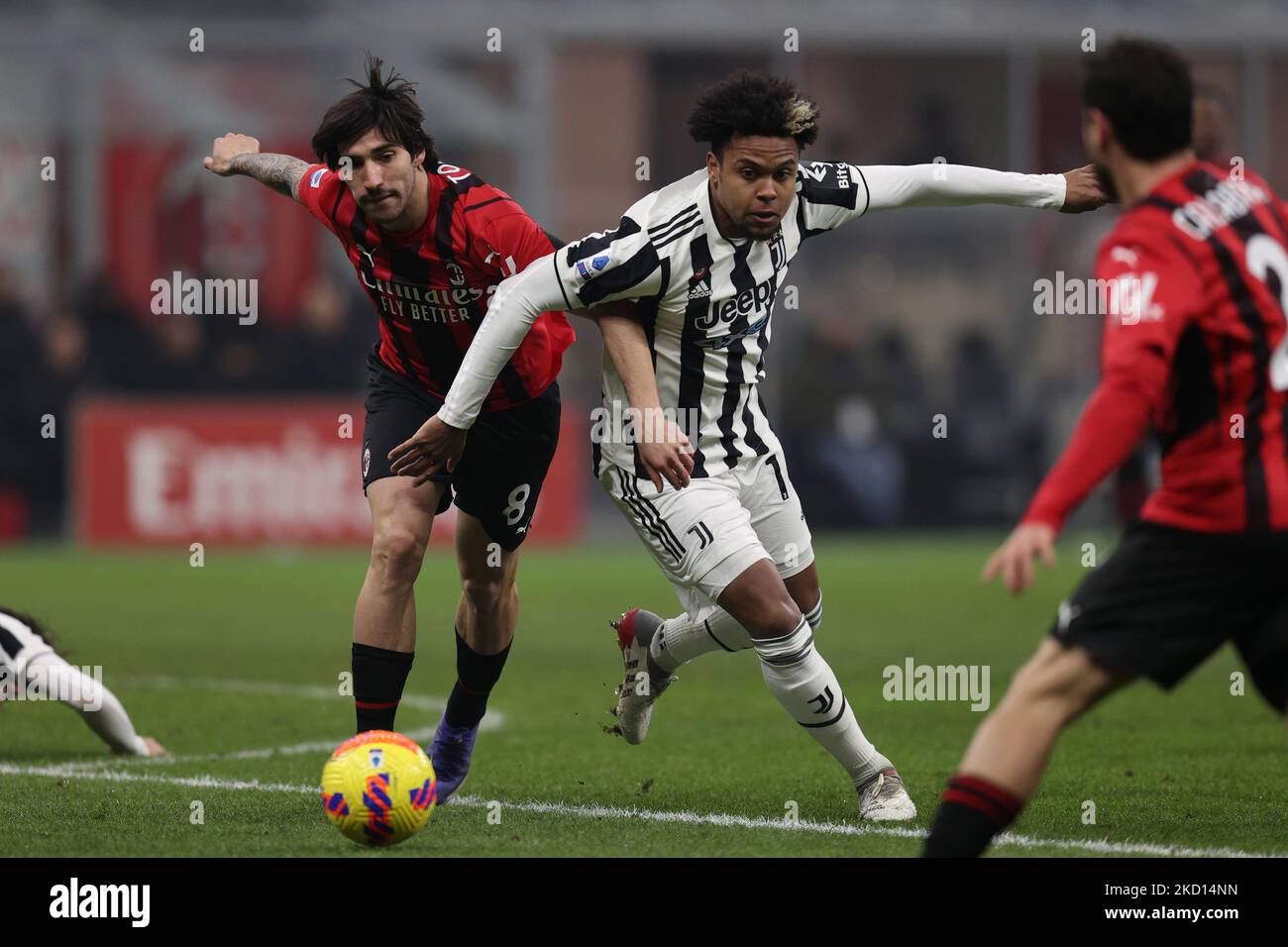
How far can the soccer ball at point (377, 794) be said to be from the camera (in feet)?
18.0

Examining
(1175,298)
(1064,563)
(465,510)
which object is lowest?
(1064,563)

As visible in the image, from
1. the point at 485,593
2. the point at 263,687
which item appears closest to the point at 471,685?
the point at 485,593

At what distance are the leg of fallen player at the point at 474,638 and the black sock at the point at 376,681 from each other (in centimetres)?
53

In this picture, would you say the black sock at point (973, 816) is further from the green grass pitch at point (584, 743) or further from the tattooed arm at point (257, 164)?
the tattooed arm at point (257, 164)

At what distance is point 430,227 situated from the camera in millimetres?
6297

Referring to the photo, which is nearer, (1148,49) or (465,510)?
(1148,49)

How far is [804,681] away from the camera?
6027 millimetres

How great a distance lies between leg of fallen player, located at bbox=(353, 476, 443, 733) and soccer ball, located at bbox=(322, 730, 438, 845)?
60 cm

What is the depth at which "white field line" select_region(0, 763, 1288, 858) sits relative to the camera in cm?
550

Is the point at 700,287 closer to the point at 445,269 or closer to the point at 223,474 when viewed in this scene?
the point at 445,269

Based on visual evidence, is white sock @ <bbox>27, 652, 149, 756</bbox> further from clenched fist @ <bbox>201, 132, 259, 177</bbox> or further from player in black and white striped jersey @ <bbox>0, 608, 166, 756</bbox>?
clenched fist @ <bbox>201, 132, 259, 177</bbox>

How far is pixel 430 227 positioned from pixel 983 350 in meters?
15.8

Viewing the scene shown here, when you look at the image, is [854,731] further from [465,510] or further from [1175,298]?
[1175,298]
